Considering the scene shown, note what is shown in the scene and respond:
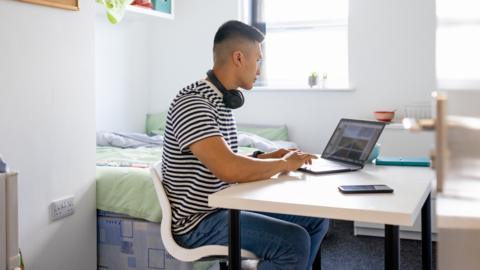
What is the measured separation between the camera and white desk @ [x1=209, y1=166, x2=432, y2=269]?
4.60ft

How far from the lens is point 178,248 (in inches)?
73.9

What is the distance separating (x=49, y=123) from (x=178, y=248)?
0.82m

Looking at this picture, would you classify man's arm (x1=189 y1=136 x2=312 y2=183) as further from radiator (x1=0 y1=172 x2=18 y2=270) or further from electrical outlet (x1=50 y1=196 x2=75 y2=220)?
electrical outlet (x1=50 y1=196 x2=75 y2=220)

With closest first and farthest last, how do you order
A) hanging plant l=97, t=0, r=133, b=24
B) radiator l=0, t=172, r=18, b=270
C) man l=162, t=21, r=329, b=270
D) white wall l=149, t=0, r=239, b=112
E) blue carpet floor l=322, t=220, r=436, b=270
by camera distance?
radiator l=0, t=172, r=18, b=270, man l=162, t=21, r=329, b=270, hanging plant l=97, t=0, r=133, b=24, blue carpet floor l=322, t=220, r=436, b=270, white wall l=149, t=0, r=239, b=112

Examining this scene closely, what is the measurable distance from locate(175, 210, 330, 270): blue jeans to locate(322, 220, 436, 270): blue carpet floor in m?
1.20

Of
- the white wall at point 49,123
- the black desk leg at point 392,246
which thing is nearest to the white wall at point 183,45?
the white wall at point 49,123

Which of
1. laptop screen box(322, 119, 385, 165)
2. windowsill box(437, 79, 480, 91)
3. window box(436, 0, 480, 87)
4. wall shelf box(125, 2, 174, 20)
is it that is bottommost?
laptop screen box(322, 119, 385, 165)

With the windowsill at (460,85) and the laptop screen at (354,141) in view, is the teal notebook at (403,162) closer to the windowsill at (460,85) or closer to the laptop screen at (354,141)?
the laptop screen at (354,141)

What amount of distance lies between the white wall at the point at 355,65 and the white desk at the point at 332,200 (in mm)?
1914

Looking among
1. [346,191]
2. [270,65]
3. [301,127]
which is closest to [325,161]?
[346,191]

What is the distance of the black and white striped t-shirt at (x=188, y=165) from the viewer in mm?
1850

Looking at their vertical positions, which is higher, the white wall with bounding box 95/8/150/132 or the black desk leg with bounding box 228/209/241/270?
the white wall with bounding box 95/8/150/132

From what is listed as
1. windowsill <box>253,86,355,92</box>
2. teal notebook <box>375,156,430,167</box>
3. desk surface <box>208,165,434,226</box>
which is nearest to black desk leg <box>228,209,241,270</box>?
desk surface <box>208,165,434,226</box>

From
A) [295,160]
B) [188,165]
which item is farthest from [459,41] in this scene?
[188,165]
